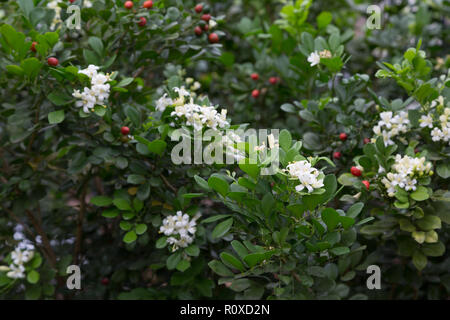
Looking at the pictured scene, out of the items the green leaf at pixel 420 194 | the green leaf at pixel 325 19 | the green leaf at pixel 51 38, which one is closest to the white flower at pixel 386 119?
the green leaf at pixel 420 194

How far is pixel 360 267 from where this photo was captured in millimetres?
1752

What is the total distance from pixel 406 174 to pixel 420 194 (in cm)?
7

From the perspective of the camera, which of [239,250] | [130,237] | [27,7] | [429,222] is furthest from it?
[27,7]

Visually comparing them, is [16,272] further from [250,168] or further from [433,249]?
[433,249]

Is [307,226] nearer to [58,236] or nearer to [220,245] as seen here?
[220,245]

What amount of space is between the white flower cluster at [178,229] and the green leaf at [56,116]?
0.48 m

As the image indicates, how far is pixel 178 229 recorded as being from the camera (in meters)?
1.63

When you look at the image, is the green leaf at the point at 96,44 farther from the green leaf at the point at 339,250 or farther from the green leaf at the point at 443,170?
the green leaf at the point at 443,170

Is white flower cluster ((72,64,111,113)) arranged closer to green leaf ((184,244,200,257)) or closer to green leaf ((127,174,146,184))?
green leaf ((127,174,146,184))

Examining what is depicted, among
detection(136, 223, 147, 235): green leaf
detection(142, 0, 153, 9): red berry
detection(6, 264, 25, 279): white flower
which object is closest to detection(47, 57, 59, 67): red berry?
detection(142, 0, 153, 9): red berry

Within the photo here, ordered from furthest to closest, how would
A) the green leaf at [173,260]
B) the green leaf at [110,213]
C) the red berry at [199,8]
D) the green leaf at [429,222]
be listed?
the red berry at [199,8] < the green leaf at [110,213] < the green leaf at [173,260] < the green leaf at [429,222]

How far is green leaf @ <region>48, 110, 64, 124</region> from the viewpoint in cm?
160

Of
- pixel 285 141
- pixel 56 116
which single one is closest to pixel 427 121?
pixel 285 141

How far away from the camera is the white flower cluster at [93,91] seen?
1.58m
